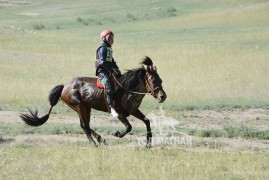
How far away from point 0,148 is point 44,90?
1130 cm

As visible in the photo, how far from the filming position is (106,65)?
11.7m

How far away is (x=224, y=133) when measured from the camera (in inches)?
552

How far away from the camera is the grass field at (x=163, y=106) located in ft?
30.7

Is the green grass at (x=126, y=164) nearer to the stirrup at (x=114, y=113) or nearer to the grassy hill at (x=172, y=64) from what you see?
the stirrup at (x=114, y=113)

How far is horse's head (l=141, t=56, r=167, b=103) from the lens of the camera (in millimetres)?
11367

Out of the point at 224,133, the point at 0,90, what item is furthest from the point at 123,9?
the point at 224,133

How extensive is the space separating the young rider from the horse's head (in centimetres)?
76

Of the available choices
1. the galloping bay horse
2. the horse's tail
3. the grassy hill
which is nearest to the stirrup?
the galloping bay horse

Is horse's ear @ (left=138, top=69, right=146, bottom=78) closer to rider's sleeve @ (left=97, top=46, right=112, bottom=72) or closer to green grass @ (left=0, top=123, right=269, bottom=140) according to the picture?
rider's sleeve @ (left=97, top=46, right=112, bottom=72)

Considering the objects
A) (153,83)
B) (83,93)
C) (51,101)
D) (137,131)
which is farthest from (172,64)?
(153,83)

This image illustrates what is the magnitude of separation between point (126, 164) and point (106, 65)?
292cm

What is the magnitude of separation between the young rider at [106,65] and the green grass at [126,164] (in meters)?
1.24

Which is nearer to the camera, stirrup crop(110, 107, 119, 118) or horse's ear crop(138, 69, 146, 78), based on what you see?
stirrup crop(110, 107, 119, 118)

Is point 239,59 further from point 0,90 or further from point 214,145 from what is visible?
point 214,145
